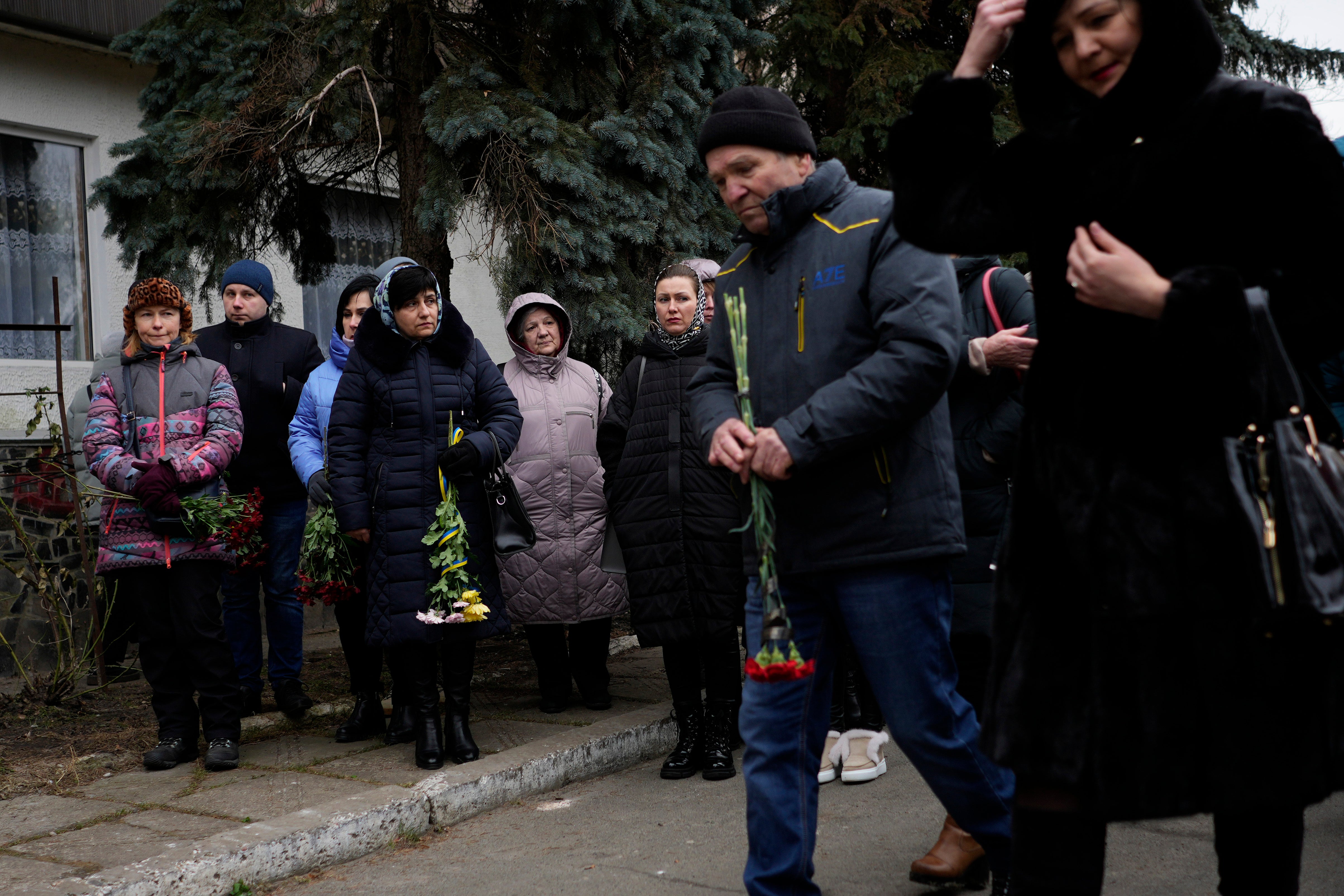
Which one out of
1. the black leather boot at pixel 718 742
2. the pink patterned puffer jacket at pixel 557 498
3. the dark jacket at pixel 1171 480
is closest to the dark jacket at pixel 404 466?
the pink patterned puffer jacket at pixel 557 498

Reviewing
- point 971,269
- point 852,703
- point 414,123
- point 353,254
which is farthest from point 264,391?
point 353,254

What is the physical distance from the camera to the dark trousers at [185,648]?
16.8ft

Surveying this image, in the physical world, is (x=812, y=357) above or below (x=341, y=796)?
above

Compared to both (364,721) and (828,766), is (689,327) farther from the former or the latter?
(364,721)

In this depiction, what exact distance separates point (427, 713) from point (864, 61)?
23.8ft

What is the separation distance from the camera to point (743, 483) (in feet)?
10.4

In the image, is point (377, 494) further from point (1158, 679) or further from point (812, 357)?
point (1158, 679)

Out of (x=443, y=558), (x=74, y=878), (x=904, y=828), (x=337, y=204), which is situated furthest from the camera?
(x=337, y=204)

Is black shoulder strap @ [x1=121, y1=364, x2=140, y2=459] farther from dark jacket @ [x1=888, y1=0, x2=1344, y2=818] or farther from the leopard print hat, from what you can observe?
dark jacket @ [x1=888, y1=0, x2=1344, y2=818]

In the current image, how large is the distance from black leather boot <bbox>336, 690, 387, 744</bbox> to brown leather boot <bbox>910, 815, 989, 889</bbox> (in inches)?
118

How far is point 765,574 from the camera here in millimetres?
2990

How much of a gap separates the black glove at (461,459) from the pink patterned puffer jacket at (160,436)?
3.31 feet

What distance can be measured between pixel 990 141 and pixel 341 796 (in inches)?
134

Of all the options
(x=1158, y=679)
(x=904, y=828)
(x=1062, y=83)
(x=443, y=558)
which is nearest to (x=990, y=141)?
(x=1062, y=83)
